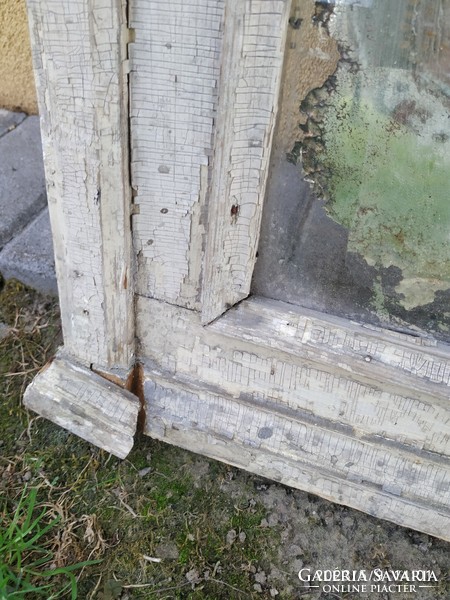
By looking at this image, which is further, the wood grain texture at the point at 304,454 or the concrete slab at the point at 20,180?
the concrete slab at the point at 20,180

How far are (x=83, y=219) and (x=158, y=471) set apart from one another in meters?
0.75

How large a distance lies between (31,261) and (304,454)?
1180 millimetres

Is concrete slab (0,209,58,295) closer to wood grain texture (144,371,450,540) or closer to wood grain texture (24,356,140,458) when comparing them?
wood grain texture (24,356,140,458)

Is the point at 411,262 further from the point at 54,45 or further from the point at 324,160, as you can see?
the point at 54,45

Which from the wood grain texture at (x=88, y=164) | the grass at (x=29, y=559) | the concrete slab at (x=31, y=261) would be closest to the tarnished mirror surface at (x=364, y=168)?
the wood grain texture at (x=88, y=164)

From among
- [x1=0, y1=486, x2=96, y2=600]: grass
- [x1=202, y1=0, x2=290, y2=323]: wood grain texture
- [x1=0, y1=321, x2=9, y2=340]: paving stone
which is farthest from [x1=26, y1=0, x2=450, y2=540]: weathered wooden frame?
[x1=0, y1=321, x2=9, y2=340]: paving stone

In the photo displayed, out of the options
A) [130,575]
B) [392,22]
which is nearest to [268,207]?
[392,22]

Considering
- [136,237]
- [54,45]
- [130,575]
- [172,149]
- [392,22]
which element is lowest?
[130,575]

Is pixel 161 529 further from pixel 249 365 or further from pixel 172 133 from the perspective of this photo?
pixel 172 133

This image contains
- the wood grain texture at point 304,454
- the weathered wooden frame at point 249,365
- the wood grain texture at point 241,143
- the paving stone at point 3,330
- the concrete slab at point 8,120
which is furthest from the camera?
the concrete slab at point 8,120

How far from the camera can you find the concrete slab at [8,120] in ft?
8.77

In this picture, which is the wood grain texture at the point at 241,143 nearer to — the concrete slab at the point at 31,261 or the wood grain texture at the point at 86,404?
the wood grain texture at the point at 86,404

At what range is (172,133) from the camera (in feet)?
4.07

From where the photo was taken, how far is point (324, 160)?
124 cm
